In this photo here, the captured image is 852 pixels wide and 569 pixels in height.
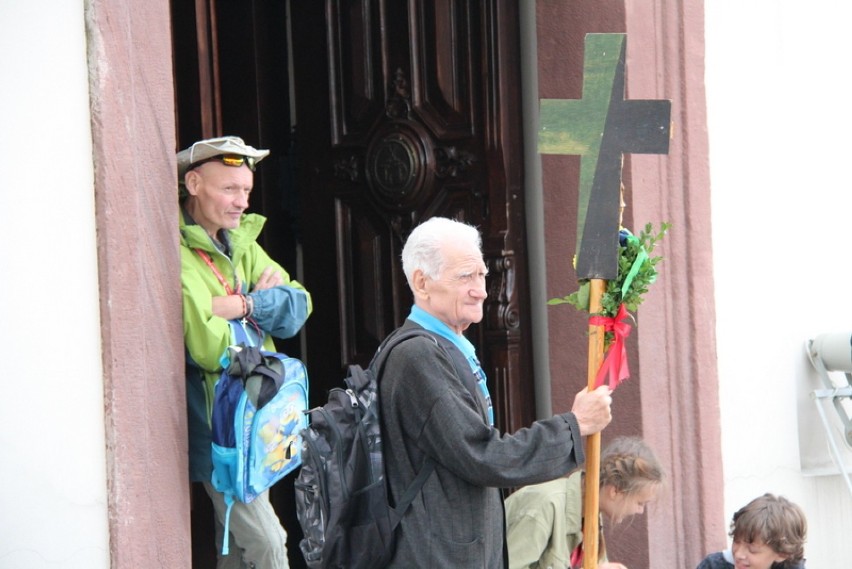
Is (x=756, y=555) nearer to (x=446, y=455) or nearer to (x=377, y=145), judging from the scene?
(x=446, y=455)

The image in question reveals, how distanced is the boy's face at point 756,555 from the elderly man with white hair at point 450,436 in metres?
1.35

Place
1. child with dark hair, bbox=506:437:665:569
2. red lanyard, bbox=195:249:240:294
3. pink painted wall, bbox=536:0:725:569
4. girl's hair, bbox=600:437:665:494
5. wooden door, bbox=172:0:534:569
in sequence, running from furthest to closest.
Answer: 1. wooden door, bbox=172:0:534:569
2. pink painted wall, bbox=536:0:725:569
3. red lanyard, bbox=195:249:240:294
4. girl's hair, bbox=600:437:665:494
5. child with dark hair, bbox=506:437:665:569

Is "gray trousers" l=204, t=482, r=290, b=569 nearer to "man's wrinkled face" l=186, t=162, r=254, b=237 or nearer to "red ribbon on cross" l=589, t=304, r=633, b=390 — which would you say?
"man's wrinkled face" l=186, t=162, r=254, b=237

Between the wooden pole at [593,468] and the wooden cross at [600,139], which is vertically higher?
the wooden cross at [600,139]

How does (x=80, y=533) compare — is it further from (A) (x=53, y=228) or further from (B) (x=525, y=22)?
(B) (x=525, y=22)

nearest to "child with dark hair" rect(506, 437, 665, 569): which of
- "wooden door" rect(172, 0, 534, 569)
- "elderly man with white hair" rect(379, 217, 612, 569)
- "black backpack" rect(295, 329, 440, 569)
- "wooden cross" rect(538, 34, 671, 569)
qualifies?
"wooden cross" rect(538, 34, 671, 569)

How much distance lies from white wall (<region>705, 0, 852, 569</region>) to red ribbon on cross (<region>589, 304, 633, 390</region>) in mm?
2132

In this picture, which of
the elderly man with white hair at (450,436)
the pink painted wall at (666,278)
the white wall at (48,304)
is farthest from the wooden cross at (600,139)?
the pink painted wall at (666,278)

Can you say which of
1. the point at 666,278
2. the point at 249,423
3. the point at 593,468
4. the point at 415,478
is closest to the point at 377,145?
the point at 666,278

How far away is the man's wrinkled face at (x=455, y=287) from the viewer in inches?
152

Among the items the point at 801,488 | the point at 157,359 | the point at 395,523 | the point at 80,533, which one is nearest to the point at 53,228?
the point at 157,359

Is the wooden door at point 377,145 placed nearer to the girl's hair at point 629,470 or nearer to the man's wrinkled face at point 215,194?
the man's wrinkled face at point 215,194

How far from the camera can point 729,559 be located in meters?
5.32

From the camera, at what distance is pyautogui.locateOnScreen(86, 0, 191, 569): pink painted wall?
4.00 m
